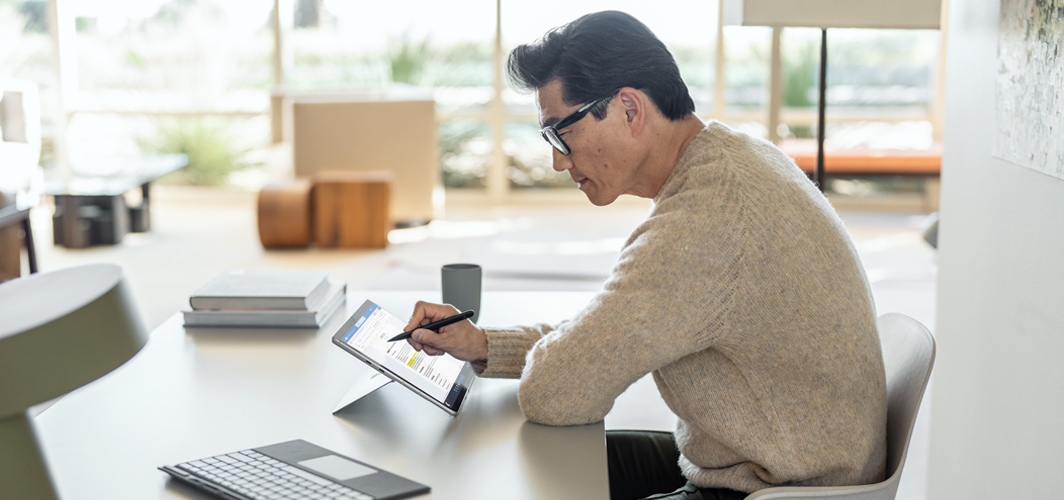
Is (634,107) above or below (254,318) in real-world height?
above

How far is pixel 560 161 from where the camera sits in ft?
4.95

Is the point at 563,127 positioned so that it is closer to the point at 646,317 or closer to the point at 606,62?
the point at 606,62

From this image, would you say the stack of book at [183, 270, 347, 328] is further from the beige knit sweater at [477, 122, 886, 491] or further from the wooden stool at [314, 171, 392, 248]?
the wooden stool at [314, 171, 392, 248]

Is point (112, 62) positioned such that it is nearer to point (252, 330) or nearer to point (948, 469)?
point (252, 330)

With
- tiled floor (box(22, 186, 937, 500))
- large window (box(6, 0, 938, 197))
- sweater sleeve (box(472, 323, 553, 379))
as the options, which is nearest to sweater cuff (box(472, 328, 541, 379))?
sweater sleeve (box(472, 323, 553, 379))

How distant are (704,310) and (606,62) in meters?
0.42

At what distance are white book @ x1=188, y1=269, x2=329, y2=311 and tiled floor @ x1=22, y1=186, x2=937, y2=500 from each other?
1798 millimetres

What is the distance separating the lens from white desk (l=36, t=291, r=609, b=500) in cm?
104

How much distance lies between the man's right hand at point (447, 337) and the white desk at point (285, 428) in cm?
6

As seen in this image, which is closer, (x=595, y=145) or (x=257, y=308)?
(x=595, y=145)

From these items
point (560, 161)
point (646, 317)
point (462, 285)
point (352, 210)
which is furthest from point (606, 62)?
point (352, 210)

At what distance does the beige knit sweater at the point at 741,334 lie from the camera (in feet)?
3.86

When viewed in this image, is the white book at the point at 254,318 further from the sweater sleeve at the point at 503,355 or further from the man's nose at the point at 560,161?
the man's nose at the point at 560,161

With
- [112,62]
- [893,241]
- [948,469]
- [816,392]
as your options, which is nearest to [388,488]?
[816,392]
